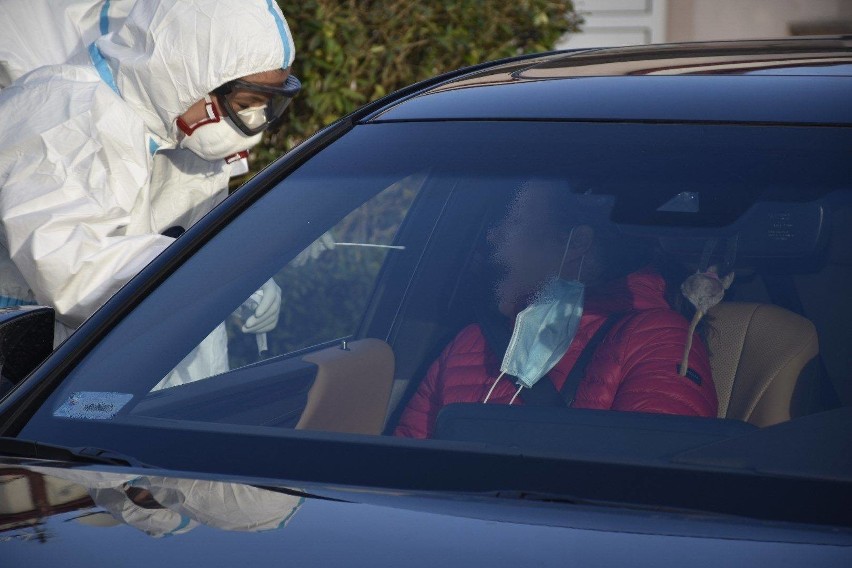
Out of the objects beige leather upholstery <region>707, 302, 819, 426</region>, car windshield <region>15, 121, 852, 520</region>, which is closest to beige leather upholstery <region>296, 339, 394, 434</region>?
car windshield <region>15, 121, 852, 520</region>

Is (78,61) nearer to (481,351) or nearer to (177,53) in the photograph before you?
(177,53)

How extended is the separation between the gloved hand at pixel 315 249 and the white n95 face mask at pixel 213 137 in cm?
105

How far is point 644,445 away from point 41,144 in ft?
6.02

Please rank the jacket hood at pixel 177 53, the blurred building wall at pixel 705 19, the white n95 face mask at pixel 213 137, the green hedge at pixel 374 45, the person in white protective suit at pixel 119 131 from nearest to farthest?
1. the person in white protective suit at pixel 119 131
2. the jacket hood at pixel 177 53
3. the white n95 face mask at pixel 213 137
4. the green hedge at pixel 374 45
5. the blurred building wall at pixel 705 19

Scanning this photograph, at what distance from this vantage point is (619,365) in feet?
6.90

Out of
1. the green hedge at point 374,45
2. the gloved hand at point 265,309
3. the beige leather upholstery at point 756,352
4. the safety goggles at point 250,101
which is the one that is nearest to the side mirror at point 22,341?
the gloved hand at point 265,309

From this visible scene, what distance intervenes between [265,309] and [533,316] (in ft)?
1.78

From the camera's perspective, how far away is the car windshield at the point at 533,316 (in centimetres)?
176

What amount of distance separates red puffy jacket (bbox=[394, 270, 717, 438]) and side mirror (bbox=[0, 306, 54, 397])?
64cm

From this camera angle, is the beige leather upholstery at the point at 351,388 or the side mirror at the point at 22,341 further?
the side mirror at the point at 22,341

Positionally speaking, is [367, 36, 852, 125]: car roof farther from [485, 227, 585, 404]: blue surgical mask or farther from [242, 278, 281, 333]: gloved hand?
[242, 278, 281, 333]: gloved hand

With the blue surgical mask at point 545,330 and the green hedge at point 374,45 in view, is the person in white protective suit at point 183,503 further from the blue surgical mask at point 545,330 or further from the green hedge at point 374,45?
the green hedge at point 374,45

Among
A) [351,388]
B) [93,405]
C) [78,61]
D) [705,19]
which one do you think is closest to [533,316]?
[351,388]

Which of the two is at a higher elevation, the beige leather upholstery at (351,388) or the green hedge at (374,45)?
the beige leather upholstery at (351,388)
